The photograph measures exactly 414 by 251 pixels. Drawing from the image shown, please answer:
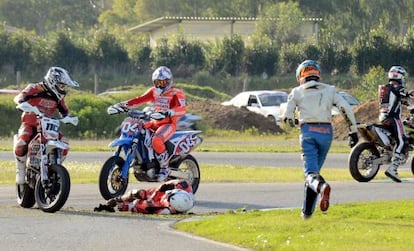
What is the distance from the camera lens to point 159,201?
15016 mm

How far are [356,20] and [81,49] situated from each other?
132ft

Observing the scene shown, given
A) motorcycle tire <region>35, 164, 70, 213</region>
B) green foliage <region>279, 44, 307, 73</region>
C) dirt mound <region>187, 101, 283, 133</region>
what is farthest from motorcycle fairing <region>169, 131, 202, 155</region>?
green foliage <region>279, 44, 307, 73</region>

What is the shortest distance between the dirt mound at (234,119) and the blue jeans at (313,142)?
93.4ft

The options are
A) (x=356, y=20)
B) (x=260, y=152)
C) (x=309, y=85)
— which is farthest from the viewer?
(x=356, y=20)

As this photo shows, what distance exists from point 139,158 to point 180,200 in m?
2.53

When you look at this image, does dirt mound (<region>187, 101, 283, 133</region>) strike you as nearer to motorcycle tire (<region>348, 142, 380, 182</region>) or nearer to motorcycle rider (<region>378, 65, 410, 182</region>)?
motorcycle rider (<region>378, 65, 410, 182</region>)

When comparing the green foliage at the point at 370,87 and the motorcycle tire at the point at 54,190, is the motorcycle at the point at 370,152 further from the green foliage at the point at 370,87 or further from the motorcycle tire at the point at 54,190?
the green foliage at the point at 370,87

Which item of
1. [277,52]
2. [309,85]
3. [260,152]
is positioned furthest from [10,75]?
[309,85]

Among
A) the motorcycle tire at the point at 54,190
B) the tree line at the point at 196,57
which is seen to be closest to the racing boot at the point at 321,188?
the motorcycle tire at the point at 54,190

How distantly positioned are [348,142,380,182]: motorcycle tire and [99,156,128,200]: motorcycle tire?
17.6 feet

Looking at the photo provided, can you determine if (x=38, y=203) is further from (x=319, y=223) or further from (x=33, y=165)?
(x=319, y=223)

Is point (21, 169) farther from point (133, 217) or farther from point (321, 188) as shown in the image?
point (321, 188)

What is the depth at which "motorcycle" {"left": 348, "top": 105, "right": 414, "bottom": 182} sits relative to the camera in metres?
20.4

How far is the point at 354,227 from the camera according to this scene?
1248 centimetres
